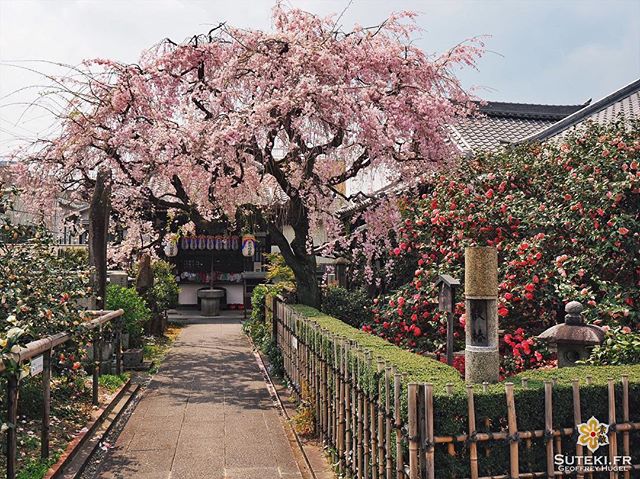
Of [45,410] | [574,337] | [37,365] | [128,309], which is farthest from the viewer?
[128,309]

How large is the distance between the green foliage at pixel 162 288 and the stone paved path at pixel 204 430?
15.8ft

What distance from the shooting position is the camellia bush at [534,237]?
7562 millimetres

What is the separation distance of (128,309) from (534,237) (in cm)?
883

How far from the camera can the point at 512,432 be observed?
12.9ft

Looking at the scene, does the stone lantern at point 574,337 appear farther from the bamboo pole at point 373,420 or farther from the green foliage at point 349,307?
the green foliage at point 349,307

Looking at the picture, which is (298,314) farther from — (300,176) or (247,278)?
(247,278)

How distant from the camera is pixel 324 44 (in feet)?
37.2

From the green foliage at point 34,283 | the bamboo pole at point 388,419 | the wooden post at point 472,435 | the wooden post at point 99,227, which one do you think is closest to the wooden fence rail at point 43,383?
the green foliage at point 34,283

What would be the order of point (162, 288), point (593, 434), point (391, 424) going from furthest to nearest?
point (162, 288) < point (391, 424) < point (593, 434)

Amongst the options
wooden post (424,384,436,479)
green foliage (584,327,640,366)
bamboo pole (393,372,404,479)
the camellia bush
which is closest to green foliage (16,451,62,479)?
bamboo pole (393,372,404,479)

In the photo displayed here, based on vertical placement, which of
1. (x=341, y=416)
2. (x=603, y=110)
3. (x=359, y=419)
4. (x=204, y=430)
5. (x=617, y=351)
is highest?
(x=603, y=110)

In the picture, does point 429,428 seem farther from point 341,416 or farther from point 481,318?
point 341,416

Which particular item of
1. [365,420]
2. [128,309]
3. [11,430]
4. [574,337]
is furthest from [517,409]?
[128,309]

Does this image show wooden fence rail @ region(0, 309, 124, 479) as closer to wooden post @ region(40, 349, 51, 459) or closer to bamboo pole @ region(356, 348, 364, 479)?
wooden post @ region(40, 349, 51, 459)
